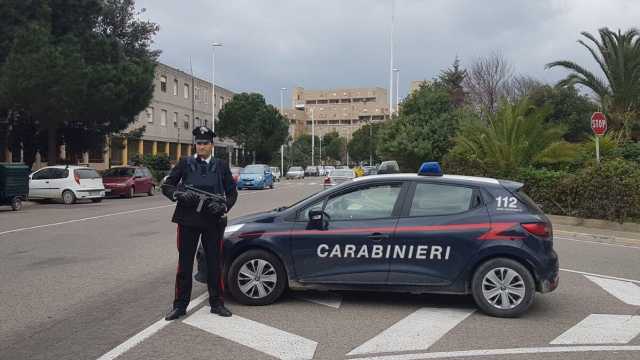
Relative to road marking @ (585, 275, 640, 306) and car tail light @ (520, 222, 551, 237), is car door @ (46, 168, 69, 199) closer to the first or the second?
road marking @ (585, 275, 640, 306)

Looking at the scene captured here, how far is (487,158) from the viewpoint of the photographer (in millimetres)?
18750

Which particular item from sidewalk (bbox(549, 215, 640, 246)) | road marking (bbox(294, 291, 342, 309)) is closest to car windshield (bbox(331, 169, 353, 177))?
sidewalk (bbox(549, 215, 640, 246))

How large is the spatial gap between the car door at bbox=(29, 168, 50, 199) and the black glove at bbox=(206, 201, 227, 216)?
20.3m

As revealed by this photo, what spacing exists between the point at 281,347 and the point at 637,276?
6.18m

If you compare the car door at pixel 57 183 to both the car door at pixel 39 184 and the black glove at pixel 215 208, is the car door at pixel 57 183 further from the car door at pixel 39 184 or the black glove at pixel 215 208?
the black glove at pixel 215 208

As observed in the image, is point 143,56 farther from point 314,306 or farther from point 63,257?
point 314,306

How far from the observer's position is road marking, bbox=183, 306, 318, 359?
16.6 feet

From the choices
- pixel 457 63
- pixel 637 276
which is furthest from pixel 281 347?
pixel 457 63

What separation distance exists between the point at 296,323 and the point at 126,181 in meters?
24.4

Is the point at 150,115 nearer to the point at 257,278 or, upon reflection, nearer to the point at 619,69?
the point at 619,69

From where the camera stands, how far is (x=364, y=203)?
6.57 metres

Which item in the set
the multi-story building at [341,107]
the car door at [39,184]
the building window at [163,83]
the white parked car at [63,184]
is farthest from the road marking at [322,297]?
the multi-story building at [341,107]

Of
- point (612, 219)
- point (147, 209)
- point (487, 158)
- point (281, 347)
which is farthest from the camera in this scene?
point (147, 209)

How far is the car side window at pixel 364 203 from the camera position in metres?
6.54
